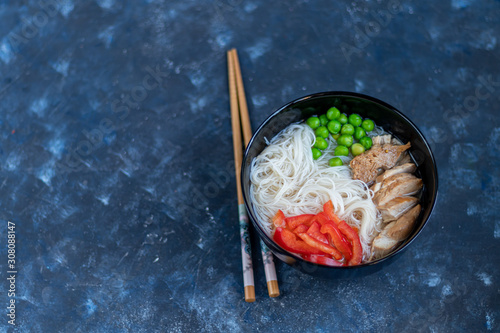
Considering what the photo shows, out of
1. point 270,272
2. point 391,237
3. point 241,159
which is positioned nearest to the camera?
point 391,237

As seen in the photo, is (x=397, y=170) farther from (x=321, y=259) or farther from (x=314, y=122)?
(x=321, y=259)

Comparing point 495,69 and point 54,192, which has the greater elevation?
point 54,192

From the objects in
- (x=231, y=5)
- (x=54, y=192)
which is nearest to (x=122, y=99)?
(x=54, y=192)

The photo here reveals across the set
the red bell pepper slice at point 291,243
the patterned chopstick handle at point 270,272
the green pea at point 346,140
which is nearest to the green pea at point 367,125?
the green pea at point 346,140

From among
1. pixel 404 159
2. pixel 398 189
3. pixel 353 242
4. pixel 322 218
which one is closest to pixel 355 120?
pixel 404 159

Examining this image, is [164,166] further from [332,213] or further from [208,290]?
[332,213]

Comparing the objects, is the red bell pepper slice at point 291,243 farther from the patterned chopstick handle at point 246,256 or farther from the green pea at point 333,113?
the green pea at point 333,113
